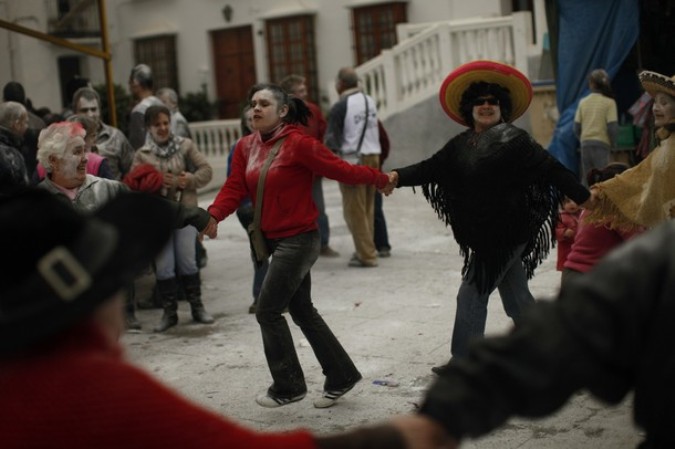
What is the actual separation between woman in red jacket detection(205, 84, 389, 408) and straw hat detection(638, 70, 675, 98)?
1.54 m

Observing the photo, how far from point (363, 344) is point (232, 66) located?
17.8 meters

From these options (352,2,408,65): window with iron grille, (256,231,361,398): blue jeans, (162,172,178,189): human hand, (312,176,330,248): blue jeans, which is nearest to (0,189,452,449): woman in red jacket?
(256,231,361,398): blue jeans

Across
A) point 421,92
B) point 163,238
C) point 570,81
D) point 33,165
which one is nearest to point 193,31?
point 421,92

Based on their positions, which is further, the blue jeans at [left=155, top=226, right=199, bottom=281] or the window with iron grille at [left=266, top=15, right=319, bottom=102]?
the window with iron grille at [left=266, top=15, right=319, bottom=102]

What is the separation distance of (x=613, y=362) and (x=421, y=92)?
48.2 feet

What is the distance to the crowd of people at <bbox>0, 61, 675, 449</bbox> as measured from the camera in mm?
2170

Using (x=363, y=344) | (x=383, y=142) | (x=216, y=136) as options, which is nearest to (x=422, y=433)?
(x=363, y=344)

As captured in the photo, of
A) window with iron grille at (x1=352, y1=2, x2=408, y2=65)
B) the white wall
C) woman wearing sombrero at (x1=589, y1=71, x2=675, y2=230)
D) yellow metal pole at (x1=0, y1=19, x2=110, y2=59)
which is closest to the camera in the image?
woman wearing sombrero at (x1=589, y1=71, x2=675, y2=230)

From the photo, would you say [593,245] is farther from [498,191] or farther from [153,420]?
[153,420]

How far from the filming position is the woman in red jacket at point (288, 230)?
6090 mm

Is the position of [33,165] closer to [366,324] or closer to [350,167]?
[366,324]

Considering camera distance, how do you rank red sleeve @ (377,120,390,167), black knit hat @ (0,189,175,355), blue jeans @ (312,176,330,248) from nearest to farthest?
black knit hat @ (0,189,175,355) → blue jeans @ (312,176,330,248) → red sleeve @ (377,120,390,167)

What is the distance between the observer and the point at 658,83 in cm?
568

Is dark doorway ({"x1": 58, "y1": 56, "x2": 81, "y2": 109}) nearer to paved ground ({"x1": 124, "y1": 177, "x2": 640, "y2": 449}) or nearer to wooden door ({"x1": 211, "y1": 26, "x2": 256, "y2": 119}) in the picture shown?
wooden door ({"x1": 211, "y1": 26, "x2": 256, "y2": 119})
